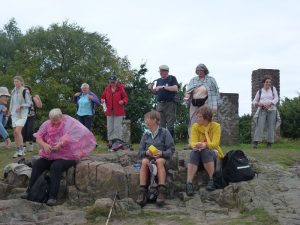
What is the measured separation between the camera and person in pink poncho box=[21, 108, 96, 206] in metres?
8.33

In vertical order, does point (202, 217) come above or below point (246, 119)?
below

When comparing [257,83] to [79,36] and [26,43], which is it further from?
[26,43]

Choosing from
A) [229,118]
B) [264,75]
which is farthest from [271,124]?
[264,75]

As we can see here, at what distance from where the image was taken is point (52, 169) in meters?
8.31

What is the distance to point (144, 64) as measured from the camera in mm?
34000

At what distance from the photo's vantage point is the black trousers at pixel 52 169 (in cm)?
822

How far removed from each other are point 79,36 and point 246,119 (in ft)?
62.3

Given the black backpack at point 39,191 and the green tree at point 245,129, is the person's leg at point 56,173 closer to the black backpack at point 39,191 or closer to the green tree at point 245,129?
the black backpack at point 39,191

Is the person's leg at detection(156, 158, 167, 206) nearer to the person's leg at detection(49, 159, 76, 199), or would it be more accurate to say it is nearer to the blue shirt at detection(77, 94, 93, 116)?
the person's leg at detection(49, 159, 76, 199)

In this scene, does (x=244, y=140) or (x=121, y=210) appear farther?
(x=244, y=140)

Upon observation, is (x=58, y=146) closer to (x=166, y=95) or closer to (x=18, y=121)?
(x=18, y=121)

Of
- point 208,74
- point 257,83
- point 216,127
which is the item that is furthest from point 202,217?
point 257,83

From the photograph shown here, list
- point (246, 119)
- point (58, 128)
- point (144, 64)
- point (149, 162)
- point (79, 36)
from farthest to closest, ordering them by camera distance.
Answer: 1. point (79, 36)
2. point (144, 64)
3. point (246, 119)
4. point (58, 128)
5. point (149, 162)

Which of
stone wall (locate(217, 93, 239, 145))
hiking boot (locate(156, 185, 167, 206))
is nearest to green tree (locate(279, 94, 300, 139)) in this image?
stone wall (locate(217, 93, 239, 145))
